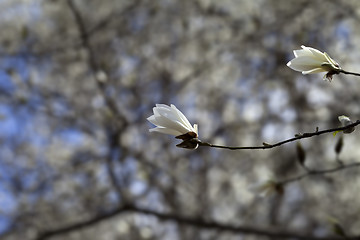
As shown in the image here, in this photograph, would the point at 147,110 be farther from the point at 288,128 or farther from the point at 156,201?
the point at 288,128

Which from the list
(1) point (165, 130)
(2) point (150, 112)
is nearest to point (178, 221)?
(2) point (150, 112)

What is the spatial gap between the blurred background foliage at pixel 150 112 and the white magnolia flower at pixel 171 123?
1.85m

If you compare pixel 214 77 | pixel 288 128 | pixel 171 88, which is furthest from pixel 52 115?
pixel 288 128

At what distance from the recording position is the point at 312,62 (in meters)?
0.56

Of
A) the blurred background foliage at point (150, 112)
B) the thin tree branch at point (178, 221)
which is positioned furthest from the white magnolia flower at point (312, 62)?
the thin tree branch at point (178, 221)

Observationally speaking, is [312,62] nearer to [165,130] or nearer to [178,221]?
[165,130]

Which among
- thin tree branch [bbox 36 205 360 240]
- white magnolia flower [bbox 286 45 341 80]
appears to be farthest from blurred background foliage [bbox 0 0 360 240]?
white magnolia flower [bbox 286 45 341 80]

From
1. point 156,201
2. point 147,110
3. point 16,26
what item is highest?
point 16,26

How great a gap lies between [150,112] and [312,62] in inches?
78.1

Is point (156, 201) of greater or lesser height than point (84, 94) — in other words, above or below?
below

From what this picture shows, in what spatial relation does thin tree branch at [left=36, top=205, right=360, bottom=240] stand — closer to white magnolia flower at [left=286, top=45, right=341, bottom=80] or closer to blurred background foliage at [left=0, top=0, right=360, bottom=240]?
blurred background foliage at [left=0, top=0, right=360, bottom=240]

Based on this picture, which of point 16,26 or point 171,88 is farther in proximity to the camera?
point 171,88

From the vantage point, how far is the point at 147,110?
2518 mm

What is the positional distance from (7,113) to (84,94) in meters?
0.49
